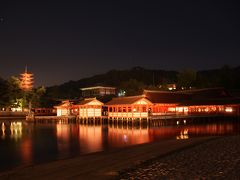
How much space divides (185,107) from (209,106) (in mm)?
3910

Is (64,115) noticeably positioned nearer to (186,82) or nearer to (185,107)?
(185,107)

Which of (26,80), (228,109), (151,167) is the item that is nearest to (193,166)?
(151,167)

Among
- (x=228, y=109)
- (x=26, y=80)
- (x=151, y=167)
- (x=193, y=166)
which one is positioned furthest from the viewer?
(x=26, y=80)

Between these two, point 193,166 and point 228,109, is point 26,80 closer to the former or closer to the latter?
point 228,109

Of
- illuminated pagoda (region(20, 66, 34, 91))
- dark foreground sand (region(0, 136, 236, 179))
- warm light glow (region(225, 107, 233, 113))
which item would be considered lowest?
dark foreground sand (region(0, 136, 236, 179))

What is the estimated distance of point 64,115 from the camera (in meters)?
58.8

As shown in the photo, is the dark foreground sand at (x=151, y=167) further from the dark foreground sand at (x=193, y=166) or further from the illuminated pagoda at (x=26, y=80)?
the illuminated pagoda at (x=26, y=80)

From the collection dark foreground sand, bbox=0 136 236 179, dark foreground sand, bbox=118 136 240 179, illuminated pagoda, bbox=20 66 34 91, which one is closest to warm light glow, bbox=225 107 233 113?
dark foreground sand, bbox=0 136 236 179

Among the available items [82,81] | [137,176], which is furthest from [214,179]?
[82,81]

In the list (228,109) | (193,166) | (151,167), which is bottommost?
(151,167)

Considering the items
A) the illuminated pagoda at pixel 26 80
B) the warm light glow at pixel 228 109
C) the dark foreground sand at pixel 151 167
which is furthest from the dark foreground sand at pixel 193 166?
the illuminated pagoda at pixel 26 80

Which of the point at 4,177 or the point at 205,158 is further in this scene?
the point at 205,158

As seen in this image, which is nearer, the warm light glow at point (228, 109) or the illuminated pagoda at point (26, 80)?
the warm light glow at point (228, 109)

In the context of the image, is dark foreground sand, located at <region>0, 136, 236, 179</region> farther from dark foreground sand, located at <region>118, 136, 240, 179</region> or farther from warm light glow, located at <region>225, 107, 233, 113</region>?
warm light glow, located at <region>225, 107, 233, 113</region>
